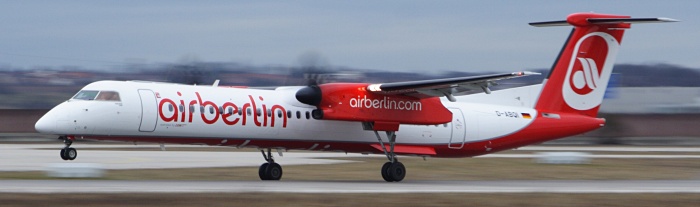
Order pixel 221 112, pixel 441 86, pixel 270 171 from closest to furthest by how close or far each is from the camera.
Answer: pixel 221 112, pixel 441 86, pixel 270 171

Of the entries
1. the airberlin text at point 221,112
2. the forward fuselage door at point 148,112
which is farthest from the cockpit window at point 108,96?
the airberlin text at point 221,112

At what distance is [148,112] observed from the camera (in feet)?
65.9

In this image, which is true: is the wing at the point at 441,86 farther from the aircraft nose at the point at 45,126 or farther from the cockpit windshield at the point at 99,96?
the aircraft nose at the point at 45,126

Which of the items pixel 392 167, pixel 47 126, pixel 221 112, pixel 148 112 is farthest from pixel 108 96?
pixel 392 167

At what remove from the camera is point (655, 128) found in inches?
2650

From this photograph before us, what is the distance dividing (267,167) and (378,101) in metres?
3.32

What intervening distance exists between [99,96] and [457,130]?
8954 mm

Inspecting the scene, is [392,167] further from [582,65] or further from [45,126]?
[45,126]

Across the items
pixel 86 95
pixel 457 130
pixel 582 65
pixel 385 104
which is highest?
pixel 86 95

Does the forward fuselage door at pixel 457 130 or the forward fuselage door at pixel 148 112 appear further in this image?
the forward fuselage door at pixel 457 130

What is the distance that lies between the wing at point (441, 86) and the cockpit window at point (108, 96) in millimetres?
5685

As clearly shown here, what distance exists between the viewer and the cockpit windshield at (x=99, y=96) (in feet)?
65.4

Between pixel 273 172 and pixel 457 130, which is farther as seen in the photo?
pixel 457 130

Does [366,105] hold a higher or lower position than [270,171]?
higher
